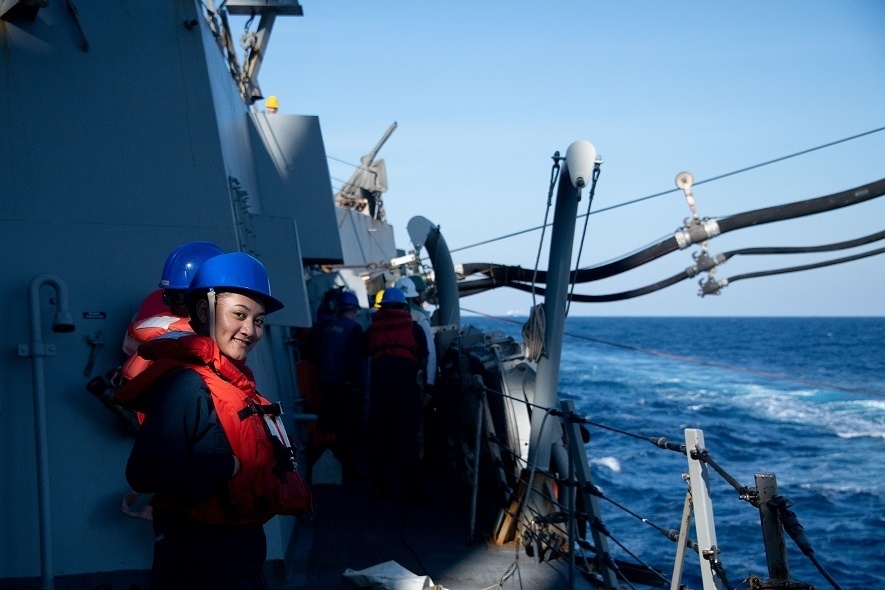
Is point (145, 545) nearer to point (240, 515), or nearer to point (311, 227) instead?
point (240, 515)

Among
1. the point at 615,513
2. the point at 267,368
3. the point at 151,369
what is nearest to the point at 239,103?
the point at 267,368

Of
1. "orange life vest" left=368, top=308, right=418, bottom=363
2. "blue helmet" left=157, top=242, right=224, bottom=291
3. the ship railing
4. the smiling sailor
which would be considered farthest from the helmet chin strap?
"orange life vest" left=368, top=308, right=418, bottom=363

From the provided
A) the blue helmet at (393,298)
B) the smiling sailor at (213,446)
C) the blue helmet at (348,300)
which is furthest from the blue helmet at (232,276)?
the blue helmet at (348,300)

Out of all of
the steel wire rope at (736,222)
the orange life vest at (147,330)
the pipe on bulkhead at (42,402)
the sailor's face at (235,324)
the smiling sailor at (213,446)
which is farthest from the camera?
the steel wire rope at (736,222)

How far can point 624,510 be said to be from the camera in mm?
5621

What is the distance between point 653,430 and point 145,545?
65.0 feet

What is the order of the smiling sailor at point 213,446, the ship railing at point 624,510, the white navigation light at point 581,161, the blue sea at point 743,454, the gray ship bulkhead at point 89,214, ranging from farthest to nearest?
the blue sea at point 743,454, the white navigation light at point 581,161, the gray ship bulkhead at point 89,214, the ship railing at point 624,510, the smiling sailor at point 213,446

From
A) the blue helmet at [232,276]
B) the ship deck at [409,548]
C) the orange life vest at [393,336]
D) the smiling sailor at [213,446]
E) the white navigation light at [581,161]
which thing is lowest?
the ship deck at [409,548]

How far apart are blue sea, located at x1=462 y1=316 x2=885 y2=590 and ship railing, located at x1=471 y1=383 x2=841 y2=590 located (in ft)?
1.03

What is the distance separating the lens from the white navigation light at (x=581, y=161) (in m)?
5.98

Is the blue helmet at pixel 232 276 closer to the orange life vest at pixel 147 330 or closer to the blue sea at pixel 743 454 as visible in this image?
the orange life vest at pixel 147 330

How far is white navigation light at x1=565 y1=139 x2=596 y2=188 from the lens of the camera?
5.98 metres

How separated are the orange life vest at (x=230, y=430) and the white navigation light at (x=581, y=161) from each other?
387 cm

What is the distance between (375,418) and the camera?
7125 mm
